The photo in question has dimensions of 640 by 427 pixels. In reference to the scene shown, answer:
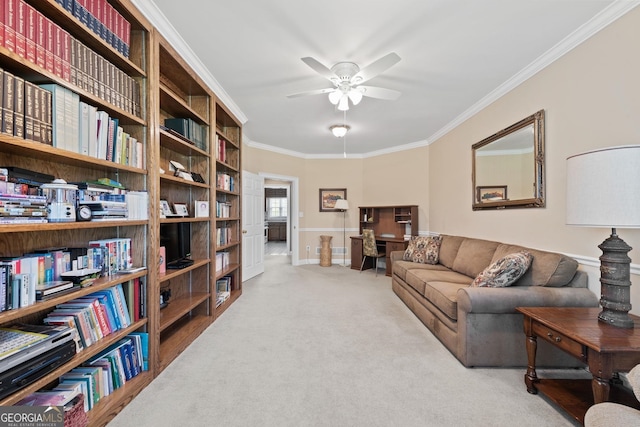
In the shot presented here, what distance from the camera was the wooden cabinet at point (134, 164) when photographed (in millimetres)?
1357

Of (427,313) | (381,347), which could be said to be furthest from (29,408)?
(427,313)

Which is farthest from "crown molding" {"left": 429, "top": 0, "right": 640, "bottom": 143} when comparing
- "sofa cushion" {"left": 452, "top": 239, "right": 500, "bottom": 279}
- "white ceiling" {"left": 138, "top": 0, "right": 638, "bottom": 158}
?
"sofa cushion" {"left": 452, "top": 239, "right": 500, "bottom": 279}

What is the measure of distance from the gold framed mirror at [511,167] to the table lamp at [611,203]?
43.0 inches

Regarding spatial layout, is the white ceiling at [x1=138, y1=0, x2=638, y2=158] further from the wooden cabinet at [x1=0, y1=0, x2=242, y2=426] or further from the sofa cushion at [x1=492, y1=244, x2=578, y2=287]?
the sofa cushion at [x1=492, y1=244, x2=578, y2=287]

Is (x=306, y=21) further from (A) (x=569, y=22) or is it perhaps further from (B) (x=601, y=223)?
(B) (x=601, y=223)

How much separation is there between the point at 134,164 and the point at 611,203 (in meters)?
2.90

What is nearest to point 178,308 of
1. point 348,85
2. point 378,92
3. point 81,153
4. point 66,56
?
point 81,153

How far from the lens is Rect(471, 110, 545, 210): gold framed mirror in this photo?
2660 millimetres

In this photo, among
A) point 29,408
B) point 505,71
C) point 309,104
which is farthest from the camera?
point 309,104

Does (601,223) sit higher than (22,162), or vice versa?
(22,162)

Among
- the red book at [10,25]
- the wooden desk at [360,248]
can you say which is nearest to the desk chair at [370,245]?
the wooden desk at [360,248]

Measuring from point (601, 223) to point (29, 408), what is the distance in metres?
2.98

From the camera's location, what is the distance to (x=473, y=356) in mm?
2160

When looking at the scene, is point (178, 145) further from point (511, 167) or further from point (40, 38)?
point (511, 167)
